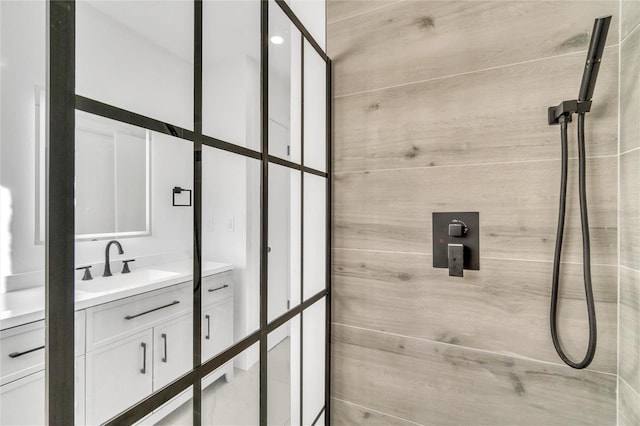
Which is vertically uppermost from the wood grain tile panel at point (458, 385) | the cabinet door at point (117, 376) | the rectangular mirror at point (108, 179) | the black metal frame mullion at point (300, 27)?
the black metal frame mullion at point (300, 27)

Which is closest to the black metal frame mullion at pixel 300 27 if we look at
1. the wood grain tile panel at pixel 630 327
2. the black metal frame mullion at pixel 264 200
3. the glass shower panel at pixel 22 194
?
the black metal frame mullion at pixel 264 200

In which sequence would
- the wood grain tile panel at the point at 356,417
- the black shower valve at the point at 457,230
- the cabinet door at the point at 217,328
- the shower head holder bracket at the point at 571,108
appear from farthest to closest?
1. the wood grain tile panel at the point at 356,417
2. the black shower valve at the point at 457,230
3. the shower head holder bracket at the point at 571,108
4. the cabinet door at the point at 217,328

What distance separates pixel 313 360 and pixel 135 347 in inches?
33.2

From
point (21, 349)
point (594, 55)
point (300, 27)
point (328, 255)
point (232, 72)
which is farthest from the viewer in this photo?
point (328, 255)

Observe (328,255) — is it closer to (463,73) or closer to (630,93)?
(463,73)

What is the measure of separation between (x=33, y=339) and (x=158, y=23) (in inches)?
21.5

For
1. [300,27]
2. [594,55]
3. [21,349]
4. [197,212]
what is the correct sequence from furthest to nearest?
[300,27] < [594,55] < [197,212] < [21,349]

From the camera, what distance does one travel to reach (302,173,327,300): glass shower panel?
1.21m

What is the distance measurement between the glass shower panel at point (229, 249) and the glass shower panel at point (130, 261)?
49 millimetres

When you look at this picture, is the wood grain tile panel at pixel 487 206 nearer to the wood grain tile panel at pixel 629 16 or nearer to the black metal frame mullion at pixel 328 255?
the black metal frame mullion at pixel 328 255

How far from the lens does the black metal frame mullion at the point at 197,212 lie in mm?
671

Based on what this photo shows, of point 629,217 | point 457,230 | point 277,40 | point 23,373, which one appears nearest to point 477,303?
point 457,230

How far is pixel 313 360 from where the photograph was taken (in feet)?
4.19

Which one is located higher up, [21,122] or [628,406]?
[21,122]
